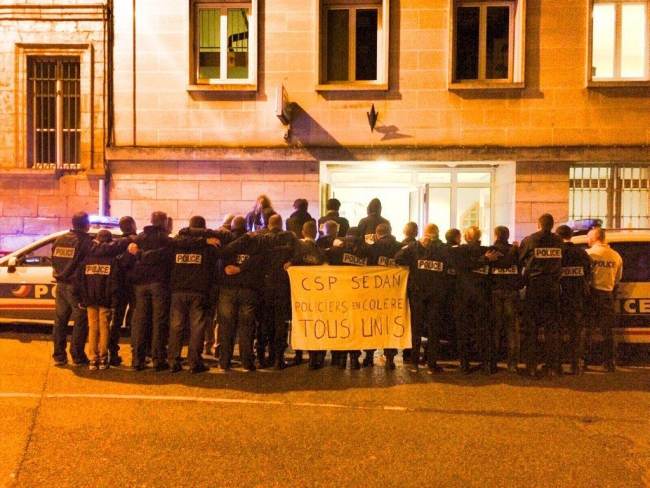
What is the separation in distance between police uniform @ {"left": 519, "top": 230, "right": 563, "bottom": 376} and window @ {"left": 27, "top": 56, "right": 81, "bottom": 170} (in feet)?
32.8

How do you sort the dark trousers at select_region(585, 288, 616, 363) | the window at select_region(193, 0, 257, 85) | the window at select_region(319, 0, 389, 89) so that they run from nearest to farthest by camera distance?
the dark trousers at select_region(585, 288, 616, 363)
the window at select_region(319, 0, 389, 89)
the window at select_region(193, 0, 257, 85)

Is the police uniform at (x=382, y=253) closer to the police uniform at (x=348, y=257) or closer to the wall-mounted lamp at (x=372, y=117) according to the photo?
the police uniform at (x=348, y=257)

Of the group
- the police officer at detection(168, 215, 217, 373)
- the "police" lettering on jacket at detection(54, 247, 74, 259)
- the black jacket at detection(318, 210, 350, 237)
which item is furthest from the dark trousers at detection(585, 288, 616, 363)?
the "police" lettering on jacket at detection(54, 247, 74, 259)

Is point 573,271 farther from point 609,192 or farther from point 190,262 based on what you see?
point 609,192

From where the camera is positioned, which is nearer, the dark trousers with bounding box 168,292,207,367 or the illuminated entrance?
the dark trousers with bounding box 168,292,207,367

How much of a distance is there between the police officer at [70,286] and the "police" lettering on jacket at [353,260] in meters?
3.16

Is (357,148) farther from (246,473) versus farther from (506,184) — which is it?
(246,473)

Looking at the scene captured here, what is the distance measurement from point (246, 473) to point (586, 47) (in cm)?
1122

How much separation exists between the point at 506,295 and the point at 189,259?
3.86 meters

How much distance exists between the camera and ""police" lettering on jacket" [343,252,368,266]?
25.8 ft

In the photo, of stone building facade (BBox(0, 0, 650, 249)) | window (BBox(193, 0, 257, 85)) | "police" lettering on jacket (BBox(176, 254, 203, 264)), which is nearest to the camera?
"police" lettering on jacket (BBox(176, 254, 203, 264))

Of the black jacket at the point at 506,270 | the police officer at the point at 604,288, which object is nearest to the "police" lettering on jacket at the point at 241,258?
the black jacket at the point at 506,270

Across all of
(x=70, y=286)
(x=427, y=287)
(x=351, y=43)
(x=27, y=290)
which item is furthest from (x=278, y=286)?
(x=351, y=43)

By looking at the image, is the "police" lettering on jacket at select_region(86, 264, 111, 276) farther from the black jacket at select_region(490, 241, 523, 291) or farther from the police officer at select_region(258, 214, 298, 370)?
the black jacket at select_region(490, 241, 523, 291)
